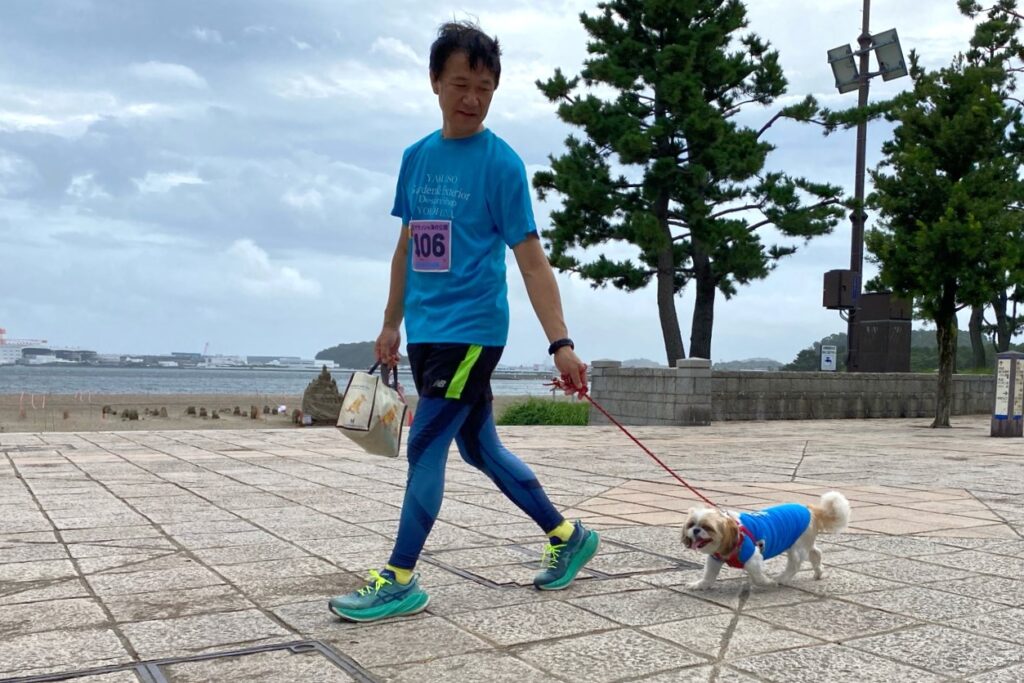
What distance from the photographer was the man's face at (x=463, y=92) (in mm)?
3391

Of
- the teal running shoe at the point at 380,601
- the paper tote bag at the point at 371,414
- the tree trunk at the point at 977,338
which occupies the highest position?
the tree trunk at the point at 977,338

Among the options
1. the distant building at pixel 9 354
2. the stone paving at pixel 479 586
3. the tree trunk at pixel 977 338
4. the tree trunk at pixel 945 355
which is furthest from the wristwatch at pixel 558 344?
the distant building at pixel 9 354

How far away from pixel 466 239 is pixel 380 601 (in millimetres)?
1285

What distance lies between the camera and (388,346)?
3721 mm

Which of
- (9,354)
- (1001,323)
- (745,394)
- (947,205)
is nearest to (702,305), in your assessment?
(745,394)

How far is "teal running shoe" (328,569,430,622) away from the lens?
3197mm

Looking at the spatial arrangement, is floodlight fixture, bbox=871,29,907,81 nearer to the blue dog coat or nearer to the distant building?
the blue dog coat

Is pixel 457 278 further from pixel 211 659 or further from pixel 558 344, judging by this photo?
pixel 211 659

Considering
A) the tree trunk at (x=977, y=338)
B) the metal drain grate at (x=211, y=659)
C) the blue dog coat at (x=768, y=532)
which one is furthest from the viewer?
the tree trunk at (x=977, y=338)

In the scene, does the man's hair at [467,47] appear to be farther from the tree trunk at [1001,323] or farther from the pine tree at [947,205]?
the tree trunk at [1001,323]

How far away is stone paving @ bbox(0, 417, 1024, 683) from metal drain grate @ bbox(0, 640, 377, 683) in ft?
0.04

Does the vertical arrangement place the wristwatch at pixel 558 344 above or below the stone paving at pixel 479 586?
above

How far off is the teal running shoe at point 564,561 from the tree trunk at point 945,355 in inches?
560

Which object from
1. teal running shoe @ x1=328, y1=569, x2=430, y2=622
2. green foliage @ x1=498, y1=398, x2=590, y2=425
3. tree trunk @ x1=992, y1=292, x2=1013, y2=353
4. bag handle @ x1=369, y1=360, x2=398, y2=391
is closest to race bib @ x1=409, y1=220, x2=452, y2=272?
bag handle @ x1=369, y1=360, x2=398, y2=391
